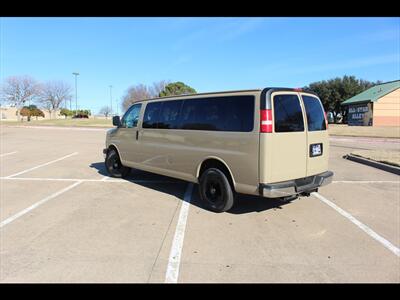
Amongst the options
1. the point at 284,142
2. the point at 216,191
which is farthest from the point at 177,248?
the point at 284,142

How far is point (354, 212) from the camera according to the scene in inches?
232

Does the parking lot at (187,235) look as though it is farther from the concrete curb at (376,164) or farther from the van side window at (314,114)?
the concrete curb at (376,164)

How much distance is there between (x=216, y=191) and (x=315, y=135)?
1.96 m

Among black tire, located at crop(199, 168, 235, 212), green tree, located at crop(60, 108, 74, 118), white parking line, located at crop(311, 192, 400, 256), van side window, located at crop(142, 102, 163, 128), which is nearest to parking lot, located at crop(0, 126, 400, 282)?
white parking line, located at crop(311, 192, 400, 256)

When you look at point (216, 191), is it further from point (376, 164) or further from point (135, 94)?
point (135, 94)

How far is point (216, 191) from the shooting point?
5926 millimetres

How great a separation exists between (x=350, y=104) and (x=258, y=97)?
4961 cm

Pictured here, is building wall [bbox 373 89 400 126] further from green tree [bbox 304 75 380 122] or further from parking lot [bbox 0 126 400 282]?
parking lot [bbox 0 126 400 282]

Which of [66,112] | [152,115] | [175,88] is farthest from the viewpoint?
[66,112]

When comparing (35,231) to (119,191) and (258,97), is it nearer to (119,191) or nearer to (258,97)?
(119,191)

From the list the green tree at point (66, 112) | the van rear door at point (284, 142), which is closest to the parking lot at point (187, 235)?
the van rear door at point (284, 142)

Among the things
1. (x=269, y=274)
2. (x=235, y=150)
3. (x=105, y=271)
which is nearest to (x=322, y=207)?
(x=235, y=150)

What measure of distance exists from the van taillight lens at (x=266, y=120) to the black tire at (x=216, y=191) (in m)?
1.12

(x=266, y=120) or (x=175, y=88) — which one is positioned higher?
(x=175, y=88)
